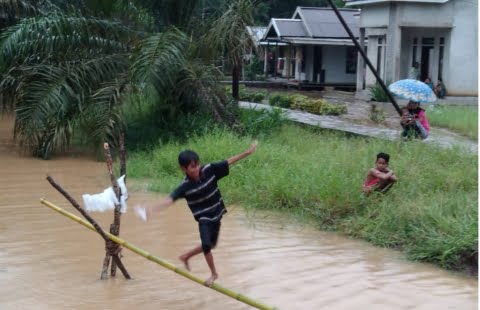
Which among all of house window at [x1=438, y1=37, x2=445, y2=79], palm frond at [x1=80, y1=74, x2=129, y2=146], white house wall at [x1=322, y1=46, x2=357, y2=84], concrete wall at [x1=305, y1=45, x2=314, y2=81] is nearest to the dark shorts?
palm frond at [x1=80, y1=74, x2=129, y2=146]

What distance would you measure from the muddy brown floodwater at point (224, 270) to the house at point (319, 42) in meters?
22.6

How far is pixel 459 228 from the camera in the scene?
23.9 ft

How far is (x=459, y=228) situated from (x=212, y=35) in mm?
7808

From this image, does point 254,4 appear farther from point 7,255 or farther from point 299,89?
point 299,89

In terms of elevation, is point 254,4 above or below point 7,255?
above

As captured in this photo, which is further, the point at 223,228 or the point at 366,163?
the point at 366,163

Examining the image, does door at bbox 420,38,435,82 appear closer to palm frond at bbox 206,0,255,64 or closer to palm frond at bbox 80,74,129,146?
palm frond at bbox 206,0,255,64

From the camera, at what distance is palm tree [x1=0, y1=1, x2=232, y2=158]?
43.6ft

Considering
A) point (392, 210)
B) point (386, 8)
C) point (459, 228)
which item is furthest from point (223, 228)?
point (386, 8)

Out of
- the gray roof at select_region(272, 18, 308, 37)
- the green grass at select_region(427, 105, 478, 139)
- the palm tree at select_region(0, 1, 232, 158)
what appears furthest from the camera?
the gray roof at select_region(272, 18, 308, 37)

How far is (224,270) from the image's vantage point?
283 inches

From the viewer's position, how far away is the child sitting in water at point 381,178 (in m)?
8.60

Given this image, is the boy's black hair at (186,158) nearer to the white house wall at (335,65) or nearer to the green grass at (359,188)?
the green grass at (359,188)

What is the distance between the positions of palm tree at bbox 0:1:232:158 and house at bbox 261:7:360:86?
695 inches
